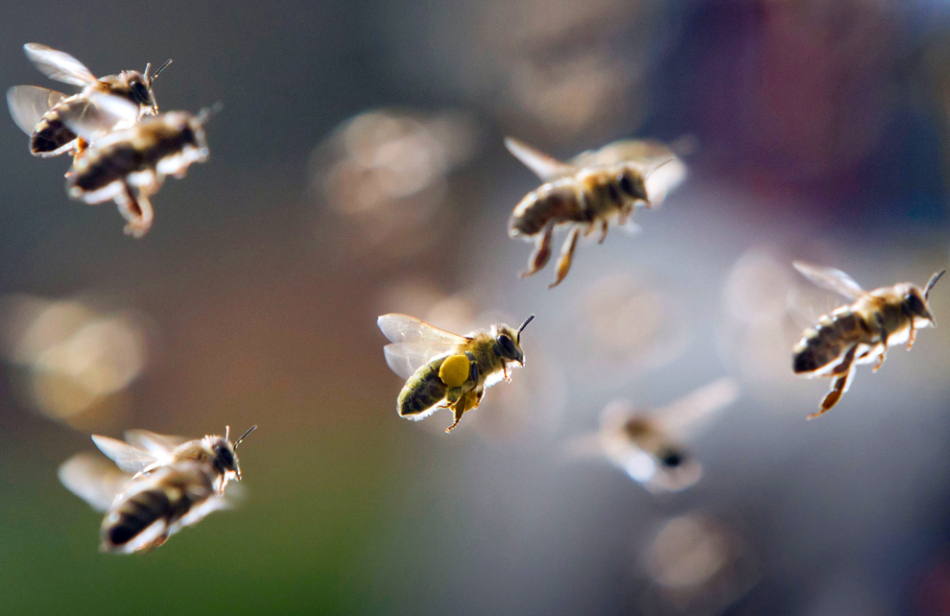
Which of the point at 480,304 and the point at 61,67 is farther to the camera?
the point at 480,304

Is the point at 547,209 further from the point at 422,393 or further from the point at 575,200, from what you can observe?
the point at 422,393

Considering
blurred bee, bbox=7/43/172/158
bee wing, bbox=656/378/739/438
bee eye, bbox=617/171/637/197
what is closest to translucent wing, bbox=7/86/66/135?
blurred bee, bbox=7/43/172/158

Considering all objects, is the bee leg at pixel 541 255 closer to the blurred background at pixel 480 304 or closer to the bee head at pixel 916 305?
the bee head at pixel 916 305

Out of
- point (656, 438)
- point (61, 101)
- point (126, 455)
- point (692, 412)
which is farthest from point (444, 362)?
point (692, 412)

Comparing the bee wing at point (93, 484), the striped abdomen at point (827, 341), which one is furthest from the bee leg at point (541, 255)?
the bee wing at point (93, 484)

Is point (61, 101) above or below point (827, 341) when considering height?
above

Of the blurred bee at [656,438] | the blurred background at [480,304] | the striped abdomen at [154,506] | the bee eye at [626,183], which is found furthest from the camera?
the blurred background at [480,304]
